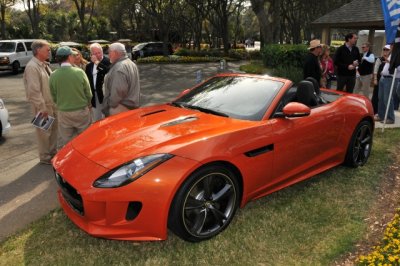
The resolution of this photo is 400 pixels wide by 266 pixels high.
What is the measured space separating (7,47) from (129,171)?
1907cm

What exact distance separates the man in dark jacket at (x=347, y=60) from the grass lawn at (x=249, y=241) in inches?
191

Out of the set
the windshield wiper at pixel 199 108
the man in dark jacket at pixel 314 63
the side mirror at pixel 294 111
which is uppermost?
the man in dark jacket at pixel 314 63

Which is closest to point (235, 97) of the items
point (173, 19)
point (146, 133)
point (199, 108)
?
point (199, 108)

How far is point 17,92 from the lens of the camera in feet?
43.9

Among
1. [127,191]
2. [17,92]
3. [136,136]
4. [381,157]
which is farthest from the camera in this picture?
[17,92]

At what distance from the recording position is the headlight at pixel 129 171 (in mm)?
3037

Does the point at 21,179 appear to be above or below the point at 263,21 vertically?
below

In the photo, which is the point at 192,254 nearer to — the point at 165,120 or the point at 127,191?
the point at 127,191

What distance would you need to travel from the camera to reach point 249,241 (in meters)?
3.54

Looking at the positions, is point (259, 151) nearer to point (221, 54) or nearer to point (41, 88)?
point (41, 88)

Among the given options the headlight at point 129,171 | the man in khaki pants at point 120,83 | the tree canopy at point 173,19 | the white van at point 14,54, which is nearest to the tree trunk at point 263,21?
the tree canopy at point 173,19

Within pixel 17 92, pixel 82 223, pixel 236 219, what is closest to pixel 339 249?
pixel 236 219

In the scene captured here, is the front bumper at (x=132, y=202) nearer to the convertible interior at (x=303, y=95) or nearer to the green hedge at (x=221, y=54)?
the convertible interior at (x=303, y=95)

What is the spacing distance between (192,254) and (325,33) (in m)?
23.5
